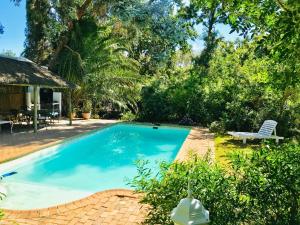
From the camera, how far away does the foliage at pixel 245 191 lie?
4145mm

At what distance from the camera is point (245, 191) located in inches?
167

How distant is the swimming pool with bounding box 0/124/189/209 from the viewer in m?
8.30

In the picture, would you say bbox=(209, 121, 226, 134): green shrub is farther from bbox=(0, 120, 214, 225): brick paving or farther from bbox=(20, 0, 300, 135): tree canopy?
bbox=(0, 120, 214, 225): brick paving

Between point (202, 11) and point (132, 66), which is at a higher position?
point (132, 66)

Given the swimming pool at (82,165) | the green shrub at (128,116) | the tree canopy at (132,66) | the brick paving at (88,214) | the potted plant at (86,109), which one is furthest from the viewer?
the green shrub at (128,116)

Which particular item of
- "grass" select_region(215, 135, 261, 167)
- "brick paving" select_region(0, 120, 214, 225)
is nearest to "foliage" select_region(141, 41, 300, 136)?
"grass" select_region(215, 135, 261, 167)

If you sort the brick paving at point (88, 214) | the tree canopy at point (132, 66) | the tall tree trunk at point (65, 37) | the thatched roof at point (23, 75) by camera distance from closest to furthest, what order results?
the brick paving at point (88, 214) < the thatched roof at point (23, 75) < the tree canopy at point (132, 66) < the tall tree trunk at point (65, 37)

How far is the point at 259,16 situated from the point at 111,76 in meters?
18.2

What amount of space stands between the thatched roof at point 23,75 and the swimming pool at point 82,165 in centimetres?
300

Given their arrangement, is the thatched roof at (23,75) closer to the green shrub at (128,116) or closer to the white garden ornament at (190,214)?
the green shrub at (128,116)

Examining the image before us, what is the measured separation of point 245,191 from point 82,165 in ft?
29.7

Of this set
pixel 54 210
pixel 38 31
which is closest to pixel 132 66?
pixel 38 31

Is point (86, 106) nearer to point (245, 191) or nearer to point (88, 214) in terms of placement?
point (88, 214)

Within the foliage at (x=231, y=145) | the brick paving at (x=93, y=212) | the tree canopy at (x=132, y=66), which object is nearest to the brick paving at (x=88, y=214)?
the brick paving at (x=93, y=212)
